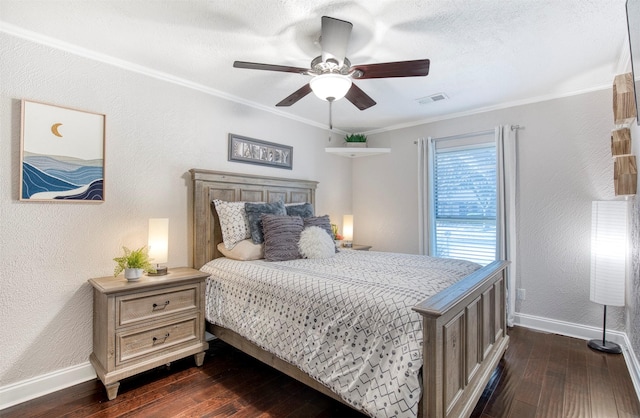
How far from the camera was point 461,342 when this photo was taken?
178 centimetres

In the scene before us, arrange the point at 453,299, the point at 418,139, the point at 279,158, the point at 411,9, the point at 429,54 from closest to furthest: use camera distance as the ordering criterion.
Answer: the point at 453,299 → the point at 411,9 → the point at 429,54 → the point at 279,158 → the point at 418,139

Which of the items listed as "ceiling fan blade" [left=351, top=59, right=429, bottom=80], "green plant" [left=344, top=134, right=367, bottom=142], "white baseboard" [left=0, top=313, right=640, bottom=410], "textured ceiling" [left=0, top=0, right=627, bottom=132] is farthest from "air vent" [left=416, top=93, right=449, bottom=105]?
"white baseboard" [left=0, top=313, right=640, bottom=410]

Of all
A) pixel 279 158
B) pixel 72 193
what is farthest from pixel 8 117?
pixel 279 158

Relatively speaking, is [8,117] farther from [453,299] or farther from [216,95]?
[453,299]

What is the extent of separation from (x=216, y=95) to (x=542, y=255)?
3.78 meters

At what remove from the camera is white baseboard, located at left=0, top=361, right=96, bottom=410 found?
6.89 ft

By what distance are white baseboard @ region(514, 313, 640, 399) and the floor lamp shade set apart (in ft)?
11.9

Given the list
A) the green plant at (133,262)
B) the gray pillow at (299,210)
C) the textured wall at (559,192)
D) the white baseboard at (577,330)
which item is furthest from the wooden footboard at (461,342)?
the green plant at (133,262)

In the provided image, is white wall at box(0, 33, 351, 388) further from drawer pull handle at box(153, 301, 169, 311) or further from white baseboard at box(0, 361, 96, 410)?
drawer pull handle at box(153, 301, 169, 311)

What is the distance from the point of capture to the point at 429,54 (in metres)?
2.50

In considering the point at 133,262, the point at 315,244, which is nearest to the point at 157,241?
the point at 133,262

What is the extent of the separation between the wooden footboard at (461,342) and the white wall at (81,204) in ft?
7.78

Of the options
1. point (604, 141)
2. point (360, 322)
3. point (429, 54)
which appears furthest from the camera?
point (604, 141)

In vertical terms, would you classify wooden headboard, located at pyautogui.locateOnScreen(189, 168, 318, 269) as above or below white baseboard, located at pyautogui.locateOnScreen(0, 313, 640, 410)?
above
